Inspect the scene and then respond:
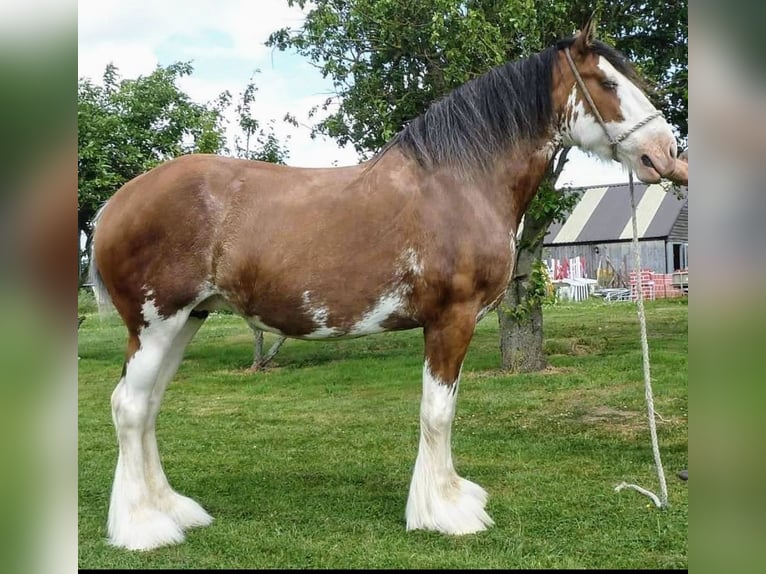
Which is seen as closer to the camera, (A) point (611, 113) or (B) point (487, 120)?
(A) point (611, 113)

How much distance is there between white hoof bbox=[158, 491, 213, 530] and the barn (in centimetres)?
2426

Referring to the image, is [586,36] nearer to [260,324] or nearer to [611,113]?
[611,113]

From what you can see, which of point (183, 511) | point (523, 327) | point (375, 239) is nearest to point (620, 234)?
point (523, 327)

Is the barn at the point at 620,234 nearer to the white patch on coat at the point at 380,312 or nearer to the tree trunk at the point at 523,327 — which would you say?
the tree trunk at the point at 523,327

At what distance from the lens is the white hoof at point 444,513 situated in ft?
11.2

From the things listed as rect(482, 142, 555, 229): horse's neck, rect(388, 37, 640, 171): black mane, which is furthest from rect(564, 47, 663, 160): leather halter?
rect(482, 142, 555, 229): horse's neck

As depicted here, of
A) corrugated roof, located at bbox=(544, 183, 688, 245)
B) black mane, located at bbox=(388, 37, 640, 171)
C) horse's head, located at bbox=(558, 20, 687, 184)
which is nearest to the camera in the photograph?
horse's head, located at bbox=(558, 20, 687, 184)

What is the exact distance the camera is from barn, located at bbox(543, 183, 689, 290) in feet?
93.0

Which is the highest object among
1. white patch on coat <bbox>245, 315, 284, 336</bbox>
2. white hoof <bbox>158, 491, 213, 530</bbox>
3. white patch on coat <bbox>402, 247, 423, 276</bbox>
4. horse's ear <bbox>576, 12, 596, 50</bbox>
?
horse's ear <bbox>576, 12, 596, 50</bbox>

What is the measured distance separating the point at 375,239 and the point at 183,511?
6.26 feet

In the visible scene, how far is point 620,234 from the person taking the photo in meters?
29.7

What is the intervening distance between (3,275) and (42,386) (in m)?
0.24

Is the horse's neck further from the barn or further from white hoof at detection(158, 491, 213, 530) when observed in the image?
the barn

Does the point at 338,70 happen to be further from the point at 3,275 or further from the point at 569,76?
the point at 3,275
